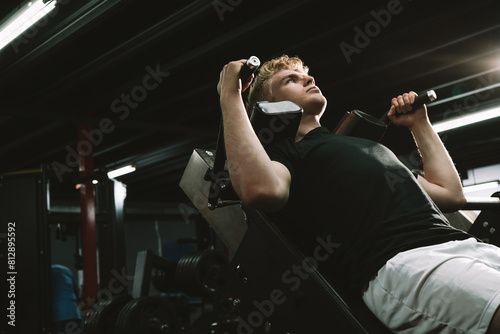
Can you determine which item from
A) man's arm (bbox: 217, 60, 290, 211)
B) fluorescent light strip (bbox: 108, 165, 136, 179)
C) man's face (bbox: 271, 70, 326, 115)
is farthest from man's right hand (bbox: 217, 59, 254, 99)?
fluorescent light strip (bbox: 108, 165, 136, 179)

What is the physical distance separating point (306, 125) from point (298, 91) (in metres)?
0.12

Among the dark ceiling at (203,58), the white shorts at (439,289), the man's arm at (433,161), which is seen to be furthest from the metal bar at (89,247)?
the white shorts at (439,289)

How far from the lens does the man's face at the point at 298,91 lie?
1532 mm

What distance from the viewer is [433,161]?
1.59 m

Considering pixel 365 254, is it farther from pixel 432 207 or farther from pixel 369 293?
pixel 432 207

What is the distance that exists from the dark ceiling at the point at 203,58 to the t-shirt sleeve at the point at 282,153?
178 cm

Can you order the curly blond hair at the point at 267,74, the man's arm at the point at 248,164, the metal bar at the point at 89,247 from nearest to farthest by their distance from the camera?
the man's arm at the point at 248,164 < the curly blond hair at the point at 267,74 < the metal bar at the point at 89,247

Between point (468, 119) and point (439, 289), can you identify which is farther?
point (468, 119)

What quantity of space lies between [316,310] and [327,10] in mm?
Answer: 3383

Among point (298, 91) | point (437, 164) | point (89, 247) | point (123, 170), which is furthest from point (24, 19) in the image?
point (123, 170)

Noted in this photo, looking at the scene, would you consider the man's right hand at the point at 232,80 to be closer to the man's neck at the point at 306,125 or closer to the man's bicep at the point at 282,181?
the man's bicep at the point at 282,181

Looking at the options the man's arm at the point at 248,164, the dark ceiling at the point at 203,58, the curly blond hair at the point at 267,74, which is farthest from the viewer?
the dark ceiling at the point at 203,58

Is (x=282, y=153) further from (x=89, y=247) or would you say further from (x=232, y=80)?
(x=89, y=247)

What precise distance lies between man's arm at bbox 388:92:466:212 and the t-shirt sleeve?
0.51 m
